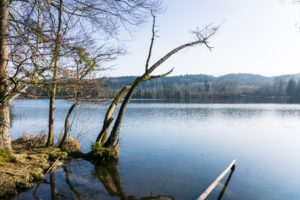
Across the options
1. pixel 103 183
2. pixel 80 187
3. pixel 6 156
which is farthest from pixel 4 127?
pixel 103 183

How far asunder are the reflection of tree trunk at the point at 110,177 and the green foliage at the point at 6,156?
3.42m

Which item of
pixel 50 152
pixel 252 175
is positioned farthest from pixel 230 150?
pixel 50 152

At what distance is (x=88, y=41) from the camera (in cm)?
883

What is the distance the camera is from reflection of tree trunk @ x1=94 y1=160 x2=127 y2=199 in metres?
10.9

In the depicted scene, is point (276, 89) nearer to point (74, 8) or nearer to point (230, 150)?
point (230, 150)

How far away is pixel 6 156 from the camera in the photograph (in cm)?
1041

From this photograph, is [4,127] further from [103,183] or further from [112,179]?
[112,179]

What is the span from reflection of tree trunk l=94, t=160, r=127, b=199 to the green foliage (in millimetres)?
3419

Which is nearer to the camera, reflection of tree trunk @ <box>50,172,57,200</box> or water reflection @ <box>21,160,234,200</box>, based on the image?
reflection of tree trunk @ <box>50,172,57,200</box>

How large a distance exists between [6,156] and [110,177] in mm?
4161

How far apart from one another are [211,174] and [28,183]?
787 cm

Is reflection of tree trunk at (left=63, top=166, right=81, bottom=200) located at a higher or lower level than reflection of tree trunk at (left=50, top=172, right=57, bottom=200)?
lower

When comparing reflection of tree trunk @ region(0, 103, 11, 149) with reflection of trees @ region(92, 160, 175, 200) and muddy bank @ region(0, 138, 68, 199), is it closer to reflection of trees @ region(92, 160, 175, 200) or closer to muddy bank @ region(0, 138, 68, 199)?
muddy bank @ region(0, 138, 68, 199)

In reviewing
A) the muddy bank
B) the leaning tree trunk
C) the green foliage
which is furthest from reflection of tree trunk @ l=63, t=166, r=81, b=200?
the leaning tree trunk
